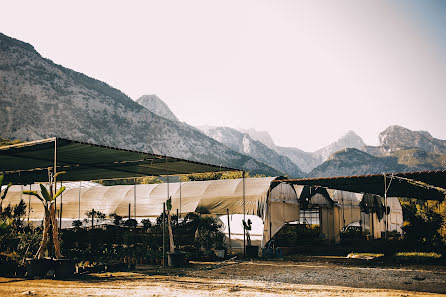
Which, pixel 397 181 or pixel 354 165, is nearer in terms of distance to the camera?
pixel 397 181

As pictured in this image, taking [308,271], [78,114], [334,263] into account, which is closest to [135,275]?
[308,271]

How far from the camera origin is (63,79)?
10219 centimetres

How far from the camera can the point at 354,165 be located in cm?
12431

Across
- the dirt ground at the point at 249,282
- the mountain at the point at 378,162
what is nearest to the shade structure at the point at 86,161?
the dirt ground at the point at 249,282

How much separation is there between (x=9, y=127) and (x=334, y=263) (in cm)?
7489

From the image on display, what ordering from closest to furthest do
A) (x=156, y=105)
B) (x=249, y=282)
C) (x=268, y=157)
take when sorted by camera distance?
(x=249, y=282) → (x=268, y=157) → (x=156, y=105)

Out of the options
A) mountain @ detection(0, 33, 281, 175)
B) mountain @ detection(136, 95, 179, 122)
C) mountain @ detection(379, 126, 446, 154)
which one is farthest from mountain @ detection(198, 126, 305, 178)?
mountain @ detection(379, 126, 446, 154)

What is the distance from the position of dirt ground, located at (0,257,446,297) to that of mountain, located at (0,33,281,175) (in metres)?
71.3

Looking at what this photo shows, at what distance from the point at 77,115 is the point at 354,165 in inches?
3118

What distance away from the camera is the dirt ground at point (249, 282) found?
28.3ft

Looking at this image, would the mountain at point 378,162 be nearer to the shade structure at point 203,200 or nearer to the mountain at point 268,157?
the mountain at point 268,157

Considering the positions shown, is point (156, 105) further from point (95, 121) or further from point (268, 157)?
point (95, 121)

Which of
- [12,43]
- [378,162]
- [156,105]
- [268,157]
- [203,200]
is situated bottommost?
[203,200]

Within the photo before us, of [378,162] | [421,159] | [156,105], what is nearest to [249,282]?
[421,159]
